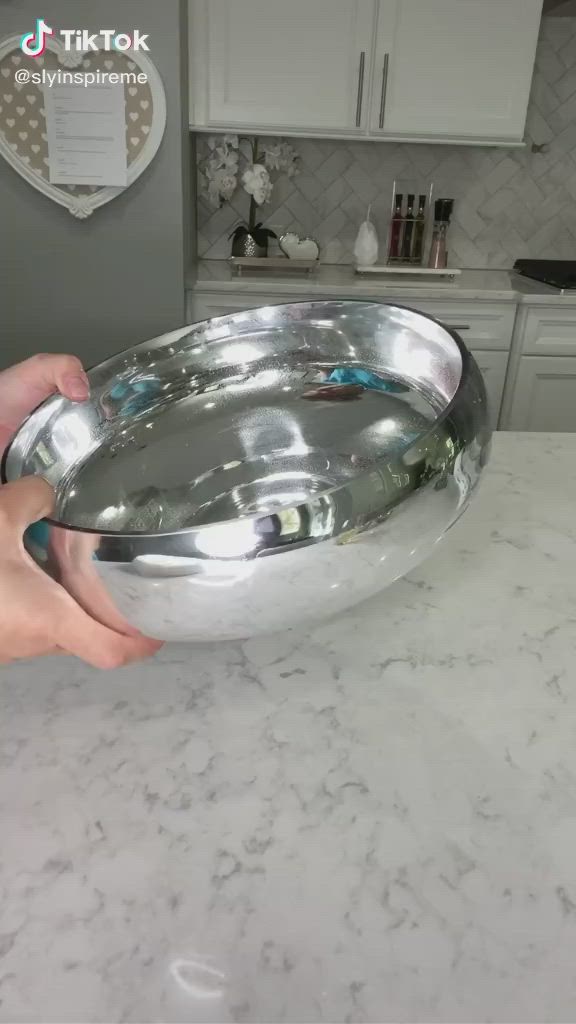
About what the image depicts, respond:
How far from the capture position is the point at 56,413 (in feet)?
1.94

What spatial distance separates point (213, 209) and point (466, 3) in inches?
36.9

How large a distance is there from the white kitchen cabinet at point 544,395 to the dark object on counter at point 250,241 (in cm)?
87

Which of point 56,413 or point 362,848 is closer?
point 362,848

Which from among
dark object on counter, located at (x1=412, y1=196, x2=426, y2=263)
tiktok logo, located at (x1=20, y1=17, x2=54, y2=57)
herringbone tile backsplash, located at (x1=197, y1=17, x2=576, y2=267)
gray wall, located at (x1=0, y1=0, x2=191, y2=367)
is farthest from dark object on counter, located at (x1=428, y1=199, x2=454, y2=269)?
tiktok logo, located at (x1=20, y1=17, x2=54, y2=57)

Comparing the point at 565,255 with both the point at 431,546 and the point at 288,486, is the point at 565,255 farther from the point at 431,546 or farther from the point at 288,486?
the point at 431,546

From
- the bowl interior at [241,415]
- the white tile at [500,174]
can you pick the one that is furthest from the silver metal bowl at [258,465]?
the white tile at [500,174]

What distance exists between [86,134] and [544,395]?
58.5 inches

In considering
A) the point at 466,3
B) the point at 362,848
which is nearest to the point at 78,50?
the point at 466,3

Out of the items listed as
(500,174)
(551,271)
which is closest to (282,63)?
(500,174)

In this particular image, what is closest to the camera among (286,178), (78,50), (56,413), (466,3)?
(56,413)

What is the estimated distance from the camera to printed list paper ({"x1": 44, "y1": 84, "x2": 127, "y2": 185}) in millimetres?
1844

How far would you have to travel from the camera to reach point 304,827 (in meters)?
0.36

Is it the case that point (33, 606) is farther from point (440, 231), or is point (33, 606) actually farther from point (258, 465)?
point (440, 231)

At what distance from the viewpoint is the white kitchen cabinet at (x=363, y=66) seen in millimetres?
1955
